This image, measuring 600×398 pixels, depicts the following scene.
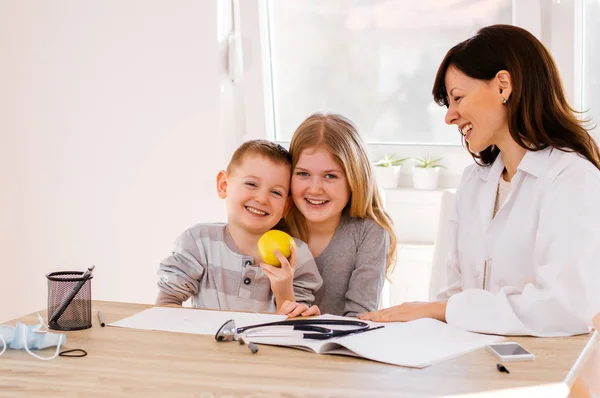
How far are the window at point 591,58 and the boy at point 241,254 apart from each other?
51.6 inches

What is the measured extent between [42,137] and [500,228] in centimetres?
215

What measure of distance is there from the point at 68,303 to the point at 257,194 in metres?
0.66

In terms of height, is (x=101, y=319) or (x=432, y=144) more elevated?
(x=432, y=144)

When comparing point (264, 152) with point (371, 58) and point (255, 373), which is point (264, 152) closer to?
point (255, 373)

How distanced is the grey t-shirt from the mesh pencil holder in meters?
0.74

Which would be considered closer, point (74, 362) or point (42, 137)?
point (74, 362)

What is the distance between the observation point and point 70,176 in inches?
131

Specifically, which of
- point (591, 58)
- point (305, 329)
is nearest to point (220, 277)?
point (305, 329)

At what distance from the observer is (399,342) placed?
1442 millimetres

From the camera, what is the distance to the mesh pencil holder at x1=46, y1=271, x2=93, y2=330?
1.63 metres

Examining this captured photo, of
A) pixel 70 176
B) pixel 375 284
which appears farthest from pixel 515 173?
pixel 70 176

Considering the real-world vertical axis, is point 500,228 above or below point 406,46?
below

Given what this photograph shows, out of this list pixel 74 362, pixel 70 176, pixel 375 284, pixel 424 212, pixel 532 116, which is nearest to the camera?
pixel 74 362

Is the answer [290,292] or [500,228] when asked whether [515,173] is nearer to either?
[500,228]
